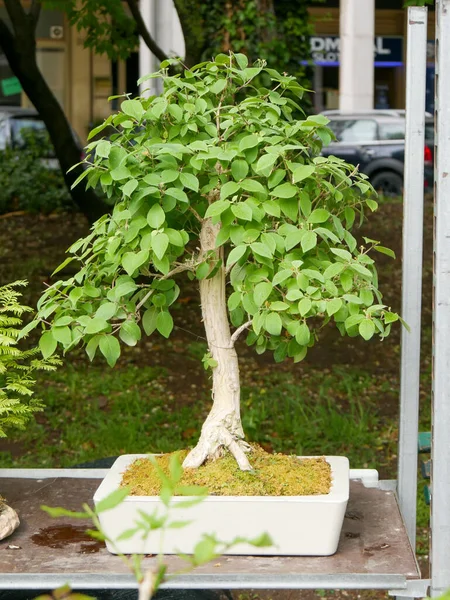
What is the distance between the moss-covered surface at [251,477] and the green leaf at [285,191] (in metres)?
0.56

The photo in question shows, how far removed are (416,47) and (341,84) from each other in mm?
16925

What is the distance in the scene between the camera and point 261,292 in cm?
182

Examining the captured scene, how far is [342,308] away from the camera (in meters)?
1.83

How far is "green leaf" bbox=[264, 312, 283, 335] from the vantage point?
178cm

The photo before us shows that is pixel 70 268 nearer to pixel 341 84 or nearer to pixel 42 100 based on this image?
pixel 42 100

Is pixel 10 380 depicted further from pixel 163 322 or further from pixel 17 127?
pixel 17 127

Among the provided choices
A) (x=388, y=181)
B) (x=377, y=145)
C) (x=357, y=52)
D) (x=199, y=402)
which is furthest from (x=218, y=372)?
(x=357, y=52)

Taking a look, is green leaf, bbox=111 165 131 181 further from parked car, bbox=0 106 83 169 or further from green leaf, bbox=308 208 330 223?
parked car, bbox=0 106 83 169

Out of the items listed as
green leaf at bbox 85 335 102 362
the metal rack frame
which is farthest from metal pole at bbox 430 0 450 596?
green leaf at bbox 85 335 102 362

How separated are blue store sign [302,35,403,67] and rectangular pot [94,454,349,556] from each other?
18.5 meters

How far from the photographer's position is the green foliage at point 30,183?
9.91 metres

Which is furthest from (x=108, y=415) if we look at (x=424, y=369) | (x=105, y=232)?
(x=105, y=232)

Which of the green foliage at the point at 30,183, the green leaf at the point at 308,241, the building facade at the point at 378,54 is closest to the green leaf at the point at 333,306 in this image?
the green leaf at the point at 308,241

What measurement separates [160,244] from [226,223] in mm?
145
